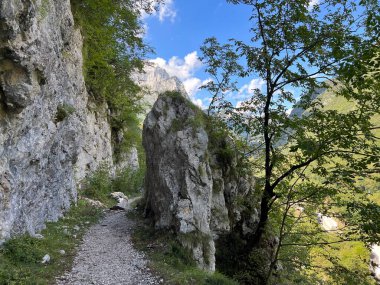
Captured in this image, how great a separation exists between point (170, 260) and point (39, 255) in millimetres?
4691

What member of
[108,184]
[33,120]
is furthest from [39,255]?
[108,184]

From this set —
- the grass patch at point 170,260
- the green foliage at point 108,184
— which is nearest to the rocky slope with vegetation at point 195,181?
the grass patch at point 170,260

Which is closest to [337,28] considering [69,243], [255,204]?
[255,204]

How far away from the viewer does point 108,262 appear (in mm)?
11977

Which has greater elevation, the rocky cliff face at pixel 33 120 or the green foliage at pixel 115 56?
the green foliage at pixel 115 56

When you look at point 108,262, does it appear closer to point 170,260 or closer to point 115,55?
point 170,260

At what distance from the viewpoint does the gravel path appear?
10.3 m

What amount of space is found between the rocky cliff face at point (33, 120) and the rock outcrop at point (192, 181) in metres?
4.93

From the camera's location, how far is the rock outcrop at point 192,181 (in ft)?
46.1

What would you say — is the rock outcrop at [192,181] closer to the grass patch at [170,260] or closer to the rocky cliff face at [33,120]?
the grass patch at [170,260]

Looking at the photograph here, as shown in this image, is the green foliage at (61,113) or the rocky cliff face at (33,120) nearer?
the rocky cliff face at (33,120)

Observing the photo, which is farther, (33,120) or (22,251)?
(33,120)

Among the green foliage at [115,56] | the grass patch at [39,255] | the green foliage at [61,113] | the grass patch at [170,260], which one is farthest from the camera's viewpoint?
the green foliage at [115,56]

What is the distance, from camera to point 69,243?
1348 cm
